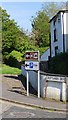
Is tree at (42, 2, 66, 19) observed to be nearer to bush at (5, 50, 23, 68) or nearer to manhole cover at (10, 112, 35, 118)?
bush at (5, 50, 23, 68)

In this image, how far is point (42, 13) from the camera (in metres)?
74.0

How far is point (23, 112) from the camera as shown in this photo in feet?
39.4

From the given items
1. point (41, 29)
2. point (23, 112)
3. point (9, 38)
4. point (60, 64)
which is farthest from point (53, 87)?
point (41, 29)

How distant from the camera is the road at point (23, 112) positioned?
11.3m

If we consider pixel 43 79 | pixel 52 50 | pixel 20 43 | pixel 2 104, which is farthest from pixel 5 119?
pixel 20 43

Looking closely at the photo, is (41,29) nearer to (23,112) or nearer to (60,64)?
(60,64)

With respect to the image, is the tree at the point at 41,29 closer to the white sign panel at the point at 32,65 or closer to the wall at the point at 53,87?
the white sign panel at the point at 32,65

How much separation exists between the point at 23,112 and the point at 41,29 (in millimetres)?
59927

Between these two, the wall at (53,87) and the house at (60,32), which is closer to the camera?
the wall at (53,87)

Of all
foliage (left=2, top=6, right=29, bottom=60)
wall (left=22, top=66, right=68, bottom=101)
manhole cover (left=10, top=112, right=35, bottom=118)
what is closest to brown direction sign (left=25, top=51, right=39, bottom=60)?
wall (left=22, top=66, right=68, bottom=101)

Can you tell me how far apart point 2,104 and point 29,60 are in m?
3.71

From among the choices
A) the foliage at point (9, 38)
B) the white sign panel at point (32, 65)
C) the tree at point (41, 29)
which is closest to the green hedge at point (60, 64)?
the white sign panel at point (32, 65)

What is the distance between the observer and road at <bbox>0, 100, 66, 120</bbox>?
1130cm

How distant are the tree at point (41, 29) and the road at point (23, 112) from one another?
179 ft
